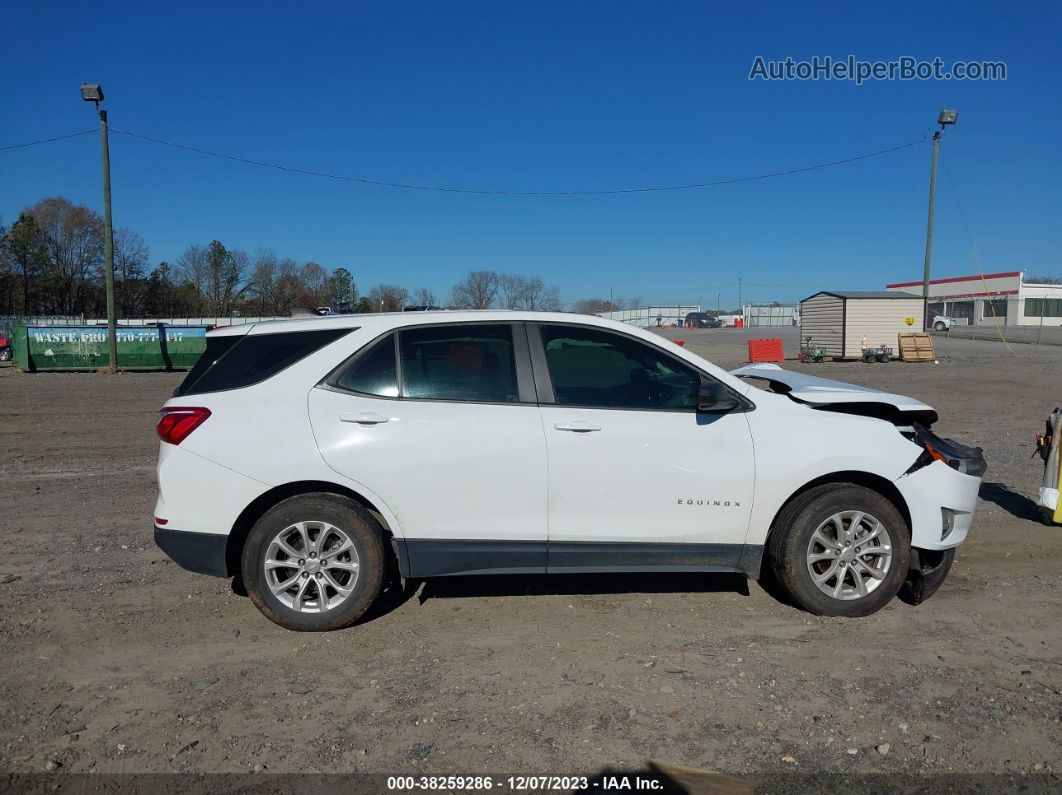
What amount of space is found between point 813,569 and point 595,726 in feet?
5.86

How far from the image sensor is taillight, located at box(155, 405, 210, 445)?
4.32 metres

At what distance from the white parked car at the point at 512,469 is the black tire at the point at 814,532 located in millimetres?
11

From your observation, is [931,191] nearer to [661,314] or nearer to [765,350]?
[765,350]

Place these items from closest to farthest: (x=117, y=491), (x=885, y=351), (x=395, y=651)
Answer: (x=395, y=651) < (x=117, y=491) < (x=885, y=351)

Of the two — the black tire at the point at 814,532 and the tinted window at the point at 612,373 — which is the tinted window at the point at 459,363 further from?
the black tire at the point at 814,532

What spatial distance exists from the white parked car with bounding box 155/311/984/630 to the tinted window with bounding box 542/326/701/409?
0.04ft

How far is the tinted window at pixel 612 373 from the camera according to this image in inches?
177

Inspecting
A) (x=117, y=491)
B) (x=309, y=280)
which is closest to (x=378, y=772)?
(x=117, y=491)

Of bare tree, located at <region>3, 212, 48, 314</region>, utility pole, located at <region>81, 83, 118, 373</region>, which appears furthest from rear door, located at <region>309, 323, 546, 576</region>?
bare tree, located at <region>3, 212, 48, 314</region>

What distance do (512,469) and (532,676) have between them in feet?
3.56

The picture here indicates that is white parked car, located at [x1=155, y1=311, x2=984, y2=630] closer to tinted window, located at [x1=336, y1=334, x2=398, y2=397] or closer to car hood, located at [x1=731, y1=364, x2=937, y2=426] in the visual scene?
tinted window, located at [x1=336, y1=334, x2=398, y2=397]

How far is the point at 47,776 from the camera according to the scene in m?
3.08

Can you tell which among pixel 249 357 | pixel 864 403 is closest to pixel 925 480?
pixel 864 403

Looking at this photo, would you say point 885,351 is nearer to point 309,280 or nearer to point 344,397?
point 344,397
